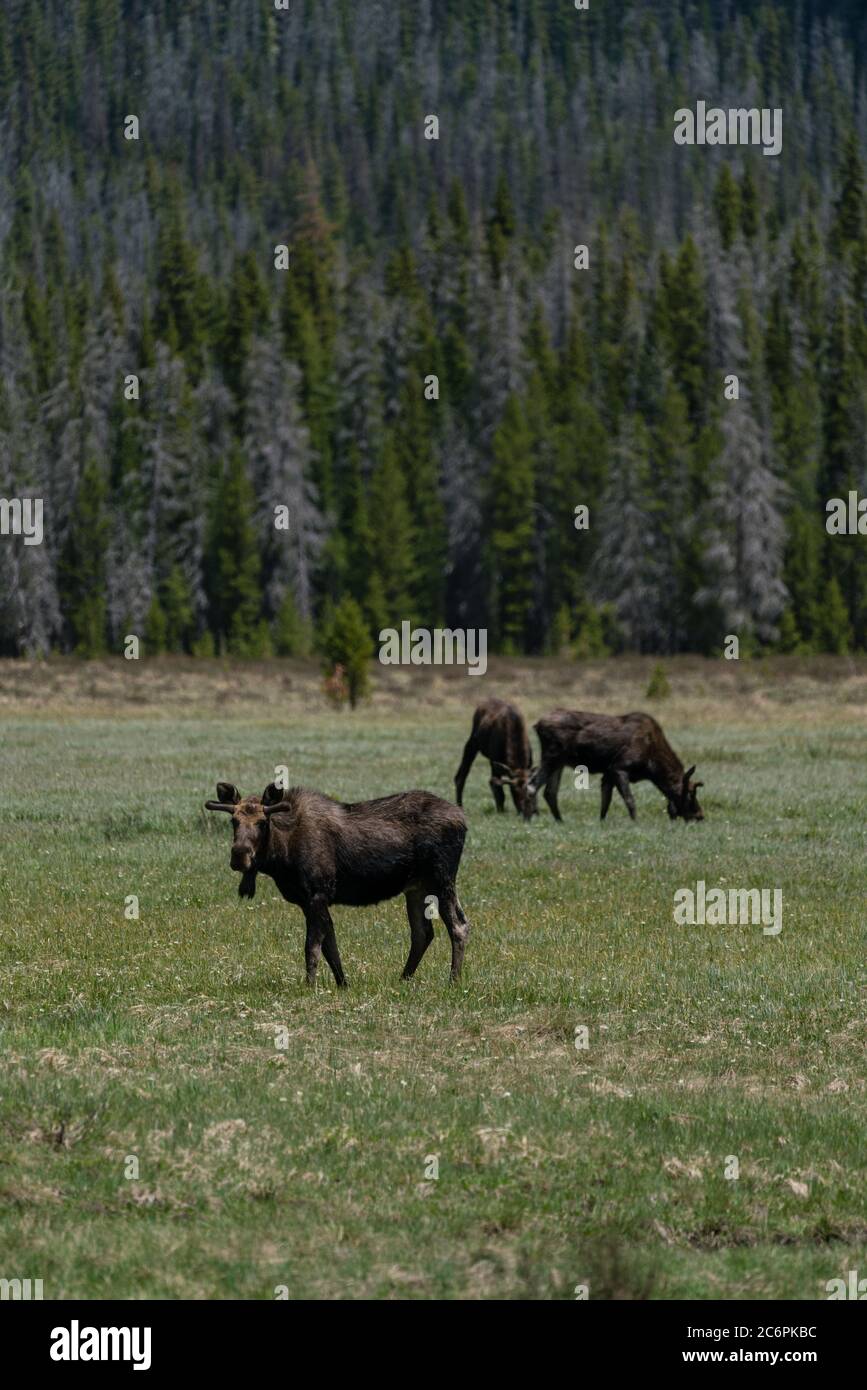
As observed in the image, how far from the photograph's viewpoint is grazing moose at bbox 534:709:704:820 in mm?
29078

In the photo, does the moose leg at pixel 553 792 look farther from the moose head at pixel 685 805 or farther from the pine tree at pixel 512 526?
the pine tree at pixel 512 526

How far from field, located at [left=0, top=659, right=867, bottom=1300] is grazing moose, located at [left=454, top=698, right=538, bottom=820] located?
82.4 inches

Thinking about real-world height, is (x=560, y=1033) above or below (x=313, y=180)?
below

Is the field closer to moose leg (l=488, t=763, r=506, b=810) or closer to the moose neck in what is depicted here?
the moose neck

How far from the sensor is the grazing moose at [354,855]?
15305 millimetres

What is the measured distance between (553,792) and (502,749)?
1273mm

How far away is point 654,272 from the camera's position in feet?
445

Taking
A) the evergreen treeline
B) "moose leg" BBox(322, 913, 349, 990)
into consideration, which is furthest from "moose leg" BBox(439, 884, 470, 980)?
the evergreen treeline

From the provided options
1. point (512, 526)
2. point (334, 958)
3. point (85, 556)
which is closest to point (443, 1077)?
point (334, 958)

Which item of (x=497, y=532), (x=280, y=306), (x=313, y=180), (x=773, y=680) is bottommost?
(x=773, y=680)

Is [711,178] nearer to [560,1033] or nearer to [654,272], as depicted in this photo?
[654,272]

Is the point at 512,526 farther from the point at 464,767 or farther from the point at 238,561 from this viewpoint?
the point at 464,767

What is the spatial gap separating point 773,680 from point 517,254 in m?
51.8
